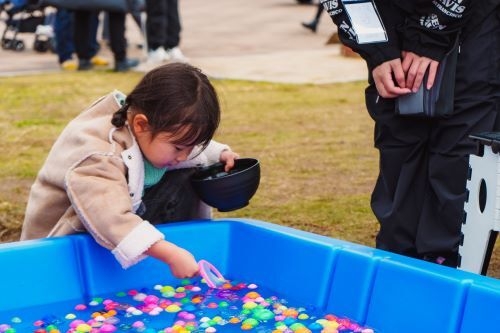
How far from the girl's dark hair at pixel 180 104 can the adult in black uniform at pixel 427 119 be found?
401mm

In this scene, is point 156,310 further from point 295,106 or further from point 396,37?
point 295,106

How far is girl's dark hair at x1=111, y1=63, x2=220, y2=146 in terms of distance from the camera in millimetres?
2297

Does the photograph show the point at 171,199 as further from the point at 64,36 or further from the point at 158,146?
the point at 64,36

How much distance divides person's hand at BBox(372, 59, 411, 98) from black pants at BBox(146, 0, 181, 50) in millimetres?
5065

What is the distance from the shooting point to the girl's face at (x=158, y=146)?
2342mm

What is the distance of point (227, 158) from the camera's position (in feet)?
8.82

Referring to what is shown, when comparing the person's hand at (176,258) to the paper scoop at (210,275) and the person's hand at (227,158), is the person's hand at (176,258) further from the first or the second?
the person's hand at (227,158)

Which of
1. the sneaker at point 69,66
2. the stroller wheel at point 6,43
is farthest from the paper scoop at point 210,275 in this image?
the stroller wheel at point 6,43

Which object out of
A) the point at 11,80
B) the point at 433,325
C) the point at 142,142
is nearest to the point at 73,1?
the point at 11,80

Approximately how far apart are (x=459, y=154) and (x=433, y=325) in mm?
→ 522

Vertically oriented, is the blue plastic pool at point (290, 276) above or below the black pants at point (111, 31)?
above

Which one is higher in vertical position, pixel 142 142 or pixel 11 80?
pixel 142 142

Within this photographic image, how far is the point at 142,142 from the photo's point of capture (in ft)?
7.86

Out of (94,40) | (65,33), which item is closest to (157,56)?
(94,40)
